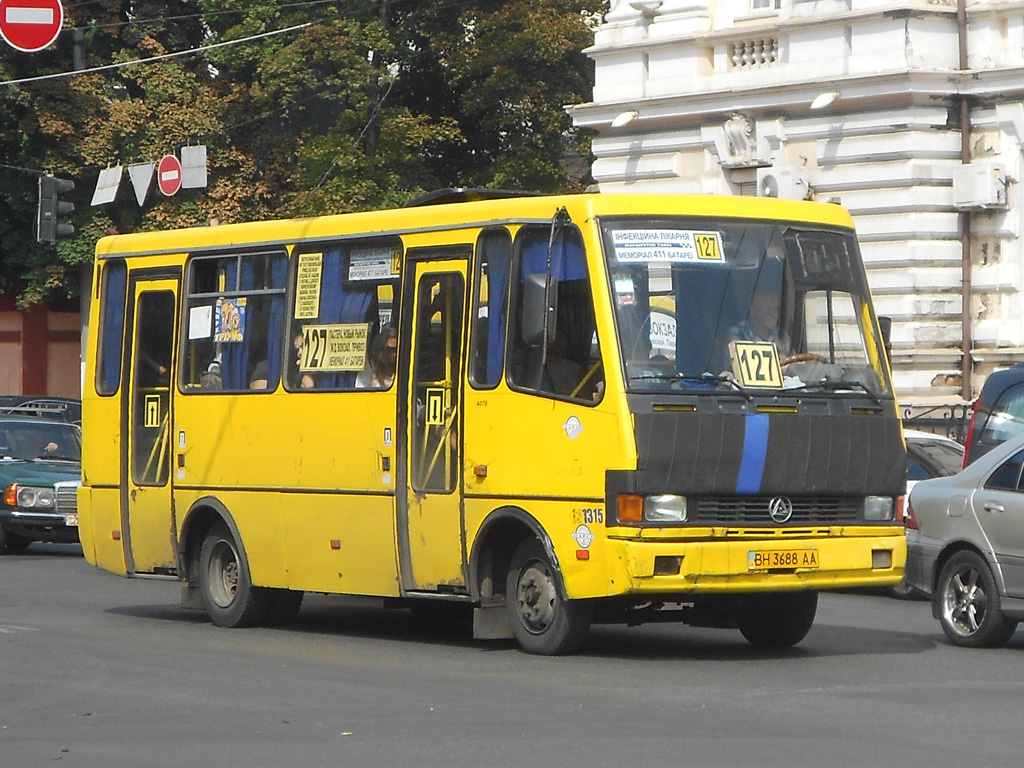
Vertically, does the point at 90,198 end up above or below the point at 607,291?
above

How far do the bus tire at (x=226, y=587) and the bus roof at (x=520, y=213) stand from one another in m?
2.13

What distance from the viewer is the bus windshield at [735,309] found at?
12.7 m

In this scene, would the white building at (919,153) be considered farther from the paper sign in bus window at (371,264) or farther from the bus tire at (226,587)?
the paper sign in bus window at (371,264)

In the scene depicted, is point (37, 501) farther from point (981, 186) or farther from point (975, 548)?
point (981, 186)

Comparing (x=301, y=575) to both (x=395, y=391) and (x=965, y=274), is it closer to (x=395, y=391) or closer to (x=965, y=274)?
(x=395, y=391)

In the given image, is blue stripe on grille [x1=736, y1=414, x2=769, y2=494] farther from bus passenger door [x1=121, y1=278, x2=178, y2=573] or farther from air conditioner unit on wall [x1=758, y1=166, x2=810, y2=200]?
air conditioner unit on wall [x1=758, y1=166, x2=810, y2=200]

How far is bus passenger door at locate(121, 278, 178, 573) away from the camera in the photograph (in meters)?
16.1

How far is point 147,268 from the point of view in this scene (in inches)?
653

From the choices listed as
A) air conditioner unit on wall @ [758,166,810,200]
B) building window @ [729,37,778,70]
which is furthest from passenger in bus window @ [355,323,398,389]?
building window @ [729,37,778,70]

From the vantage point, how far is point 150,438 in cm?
1630

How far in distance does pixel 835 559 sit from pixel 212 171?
1292 inches

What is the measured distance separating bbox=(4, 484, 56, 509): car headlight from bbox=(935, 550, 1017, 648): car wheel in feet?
37.8

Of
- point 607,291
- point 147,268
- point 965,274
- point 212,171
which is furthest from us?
point 212,171

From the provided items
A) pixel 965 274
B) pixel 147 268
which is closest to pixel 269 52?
pixel 965 274
